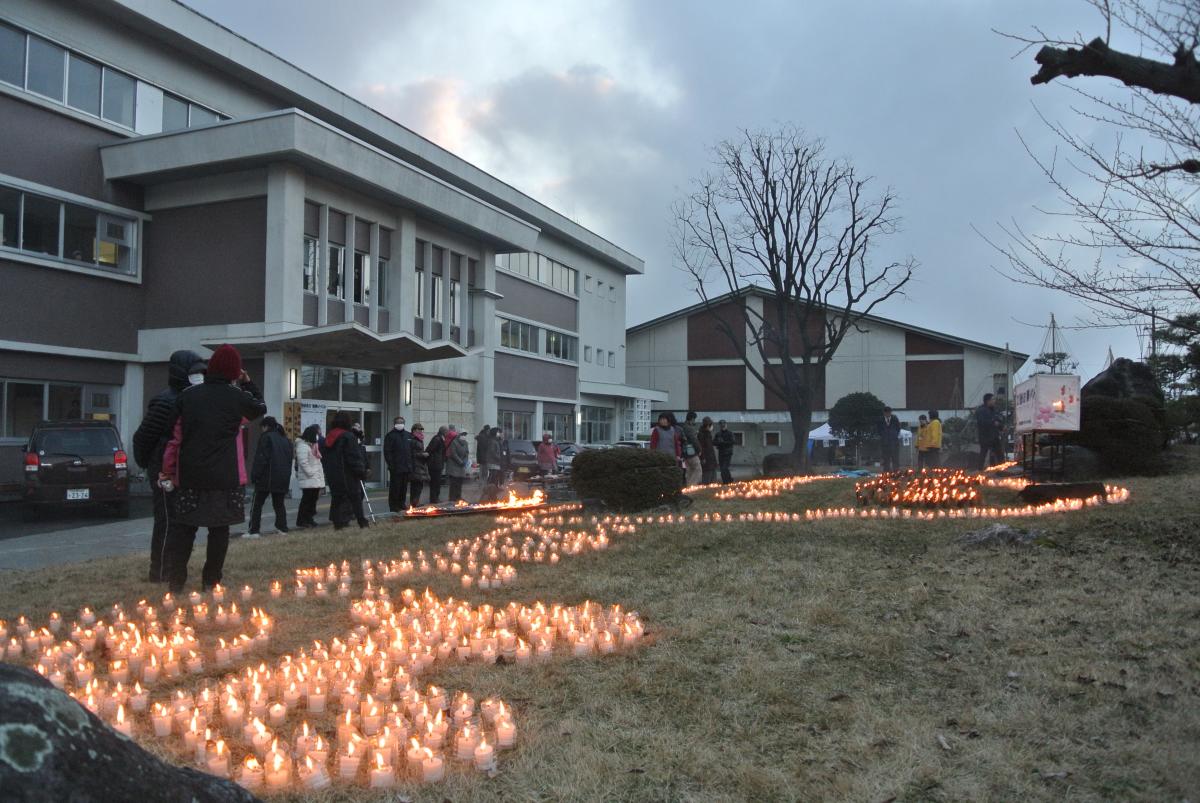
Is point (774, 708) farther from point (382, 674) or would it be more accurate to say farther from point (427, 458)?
point (427, 458)

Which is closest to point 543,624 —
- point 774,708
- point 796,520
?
point 774,708

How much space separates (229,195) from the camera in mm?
22484

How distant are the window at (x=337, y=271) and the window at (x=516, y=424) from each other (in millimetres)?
12158

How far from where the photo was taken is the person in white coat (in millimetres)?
14062

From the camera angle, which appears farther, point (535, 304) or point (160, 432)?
point (535, 304)

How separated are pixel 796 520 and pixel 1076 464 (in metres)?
7.30

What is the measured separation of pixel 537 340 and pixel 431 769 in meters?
36.2

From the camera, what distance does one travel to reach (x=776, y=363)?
53812 millimetres

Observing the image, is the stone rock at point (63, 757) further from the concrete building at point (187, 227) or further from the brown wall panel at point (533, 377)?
the brown wall panel at point (533, 377)

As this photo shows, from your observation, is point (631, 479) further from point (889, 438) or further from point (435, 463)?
point (889, 438)

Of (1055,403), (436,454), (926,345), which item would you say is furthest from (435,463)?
(926,345)

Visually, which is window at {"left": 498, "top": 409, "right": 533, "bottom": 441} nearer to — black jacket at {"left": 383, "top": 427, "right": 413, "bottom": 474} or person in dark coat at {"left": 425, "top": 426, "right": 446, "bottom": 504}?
person in dark coat at {"left": 425, "top": 426, "right": 446, "bottom": 504}

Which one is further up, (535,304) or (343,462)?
(535,304)

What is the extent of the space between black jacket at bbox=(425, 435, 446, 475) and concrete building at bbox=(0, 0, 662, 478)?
3.50m
